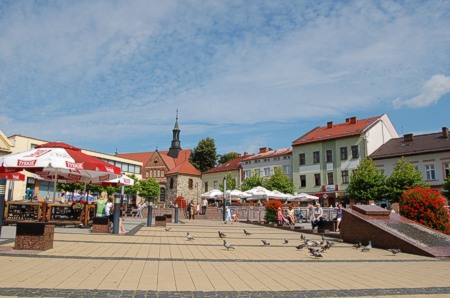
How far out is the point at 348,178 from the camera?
4816 cm

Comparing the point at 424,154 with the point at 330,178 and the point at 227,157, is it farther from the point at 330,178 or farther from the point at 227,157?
the point at 227,157

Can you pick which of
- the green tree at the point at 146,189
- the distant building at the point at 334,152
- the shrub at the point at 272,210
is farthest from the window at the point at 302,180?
the shrub at the point at 272,210

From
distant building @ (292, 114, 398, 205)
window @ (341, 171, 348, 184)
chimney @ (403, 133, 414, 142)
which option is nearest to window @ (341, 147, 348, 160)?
distant building @ (292, 114, 398, 205)

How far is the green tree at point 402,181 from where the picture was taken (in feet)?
125

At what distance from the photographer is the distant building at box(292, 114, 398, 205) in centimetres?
4834

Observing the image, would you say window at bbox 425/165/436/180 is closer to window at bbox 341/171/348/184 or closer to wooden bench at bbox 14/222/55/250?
window at bbox 341/171/348/184

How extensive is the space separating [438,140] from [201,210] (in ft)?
91.5

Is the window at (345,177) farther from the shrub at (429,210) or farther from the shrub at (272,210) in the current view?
the shrub at (429,210)

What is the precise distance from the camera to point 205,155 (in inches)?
3248

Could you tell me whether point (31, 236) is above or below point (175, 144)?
below

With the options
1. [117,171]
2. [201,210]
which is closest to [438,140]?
[201,210]

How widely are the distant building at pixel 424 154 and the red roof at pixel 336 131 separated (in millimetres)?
3611

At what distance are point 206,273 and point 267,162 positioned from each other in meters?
54.5

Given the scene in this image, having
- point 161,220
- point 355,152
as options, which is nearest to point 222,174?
point 355,152
